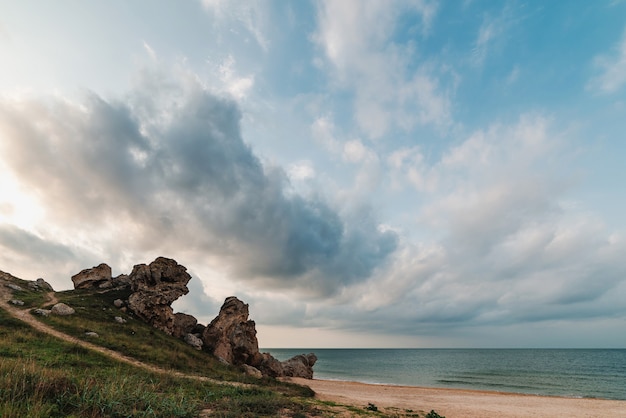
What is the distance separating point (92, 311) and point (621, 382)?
334 feet

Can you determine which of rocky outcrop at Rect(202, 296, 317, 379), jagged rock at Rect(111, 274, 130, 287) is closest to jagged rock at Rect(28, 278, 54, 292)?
jagged rock at Rect(111, 274, 130, 287)

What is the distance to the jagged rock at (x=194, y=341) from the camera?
4791 centimetres

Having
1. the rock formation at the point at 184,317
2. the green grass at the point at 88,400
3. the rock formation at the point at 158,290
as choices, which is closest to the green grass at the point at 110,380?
the green grass at the point at 88,400

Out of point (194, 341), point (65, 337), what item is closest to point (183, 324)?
point (194, 341)

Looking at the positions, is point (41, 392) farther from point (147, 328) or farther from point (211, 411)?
point (147, 328)

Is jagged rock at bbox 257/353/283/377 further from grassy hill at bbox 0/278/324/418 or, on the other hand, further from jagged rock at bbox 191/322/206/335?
grassy hill at bbox 0/278/324/418

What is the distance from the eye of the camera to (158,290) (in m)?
52.1

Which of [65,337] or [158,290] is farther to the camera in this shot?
[158,290]

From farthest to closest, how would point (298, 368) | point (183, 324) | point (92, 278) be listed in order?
1. point (298, 368)
2. point (92, 278)
3. point (183, 324)

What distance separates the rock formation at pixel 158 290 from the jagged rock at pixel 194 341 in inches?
115

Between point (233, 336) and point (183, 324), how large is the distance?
30.8 feet

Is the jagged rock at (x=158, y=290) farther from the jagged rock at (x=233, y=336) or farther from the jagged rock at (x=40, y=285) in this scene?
the jagged rock at (x=40, y=285)

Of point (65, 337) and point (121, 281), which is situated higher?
point (121, 281)

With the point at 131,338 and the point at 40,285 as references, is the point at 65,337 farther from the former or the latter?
the point at 40,285
